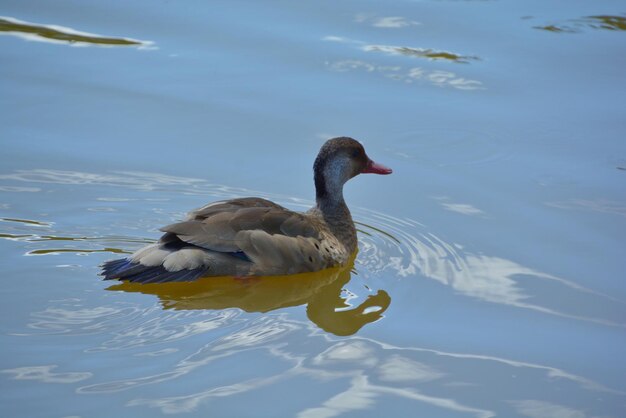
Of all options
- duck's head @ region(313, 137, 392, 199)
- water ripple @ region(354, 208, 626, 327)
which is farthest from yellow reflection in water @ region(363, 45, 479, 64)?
water ripple @ region(354, 208, 626, 327)

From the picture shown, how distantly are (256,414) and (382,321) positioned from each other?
5.29ft

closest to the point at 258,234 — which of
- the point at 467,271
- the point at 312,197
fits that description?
the point at 312,197

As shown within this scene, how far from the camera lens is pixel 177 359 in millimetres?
7062

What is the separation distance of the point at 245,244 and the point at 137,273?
0.90m

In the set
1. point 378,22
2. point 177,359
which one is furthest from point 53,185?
point 378,22

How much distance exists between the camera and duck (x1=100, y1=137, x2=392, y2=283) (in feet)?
27.2

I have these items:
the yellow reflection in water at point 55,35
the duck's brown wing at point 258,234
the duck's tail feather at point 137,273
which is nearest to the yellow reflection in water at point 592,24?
the yellow reflection in water at point 55,35

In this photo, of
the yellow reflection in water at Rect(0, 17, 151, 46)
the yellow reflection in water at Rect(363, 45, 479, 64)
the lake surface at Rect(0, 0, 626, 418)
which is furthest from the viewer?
the yellow reflection in water at Rect(0, 17, 151, 46)

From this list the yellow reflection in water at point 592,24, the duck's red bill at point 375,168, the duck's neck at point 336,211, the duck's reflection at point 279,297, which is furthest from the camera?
the yellow reflection in water at point 592,24

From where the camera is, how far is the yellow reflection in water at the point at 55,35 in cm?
1255

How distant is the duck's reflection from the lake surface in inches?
1.0

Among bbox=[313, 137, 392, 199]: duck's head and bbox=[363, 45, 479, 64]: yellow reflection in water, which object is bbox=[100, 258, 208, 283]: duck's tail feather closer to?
bbox=[313, 137, 392, 199]: duck's head

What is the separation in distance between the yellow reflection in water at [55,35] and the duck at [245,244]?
401cm

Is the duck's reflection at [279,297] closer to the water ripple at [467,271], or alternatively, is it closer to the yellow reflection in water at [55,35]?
the water ripple at [467,271]
